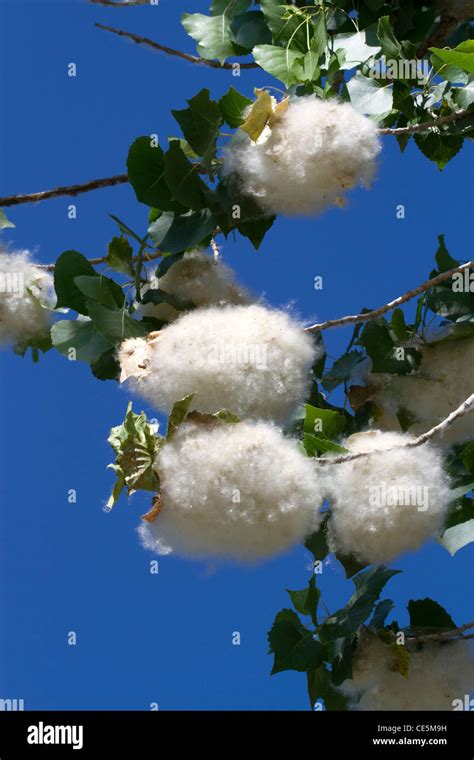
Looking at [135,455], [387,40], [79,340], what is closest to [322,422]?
[135,455]

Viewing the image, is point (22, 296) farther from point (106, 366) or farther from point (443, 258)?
point (443, 258)

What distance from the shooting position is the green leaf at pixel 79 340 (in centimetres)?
172

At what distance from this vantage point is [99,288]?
1.74 m

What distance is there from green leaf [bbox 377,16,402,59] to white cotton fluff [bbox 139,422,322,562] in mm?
677

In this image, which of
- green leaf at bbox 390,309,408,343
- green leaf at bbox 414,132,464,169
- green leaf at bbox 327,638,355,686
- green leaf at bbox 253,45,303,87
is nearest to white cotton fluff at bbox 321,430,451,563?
green leaf at bbox 327,638,355,686

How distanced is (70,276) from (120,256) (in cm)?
9

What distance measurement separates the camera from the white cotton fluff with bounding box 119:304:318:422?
58.2 inches

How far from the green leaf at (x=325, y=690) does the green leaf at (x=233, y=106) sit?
0.87 m

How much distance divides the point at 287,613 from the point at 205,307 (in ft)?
1.61

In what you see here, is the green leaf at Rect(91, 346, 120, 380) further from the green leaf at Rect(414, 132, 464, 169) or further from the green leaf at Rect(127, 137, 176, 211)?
the green leaf at Rect(414, 132, 464, 169)

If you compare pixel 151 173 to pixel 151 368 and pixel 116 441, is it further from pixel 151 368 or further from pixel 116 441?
pixel 116 441

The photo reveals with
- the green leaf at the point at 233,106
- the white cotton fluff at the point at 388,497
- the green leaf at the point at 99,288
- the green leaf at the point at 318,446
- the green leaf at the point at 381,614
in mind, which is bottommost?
the green leaf at the point at 381,614

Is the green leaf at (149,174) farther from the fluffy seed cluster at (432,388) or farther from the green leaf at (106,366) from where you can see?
the fluffy seed cluster at (432,388)

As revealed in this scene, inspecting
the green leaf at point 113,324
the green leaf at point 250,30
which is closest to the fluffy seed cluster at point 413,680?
the green leaf at point 113,324
